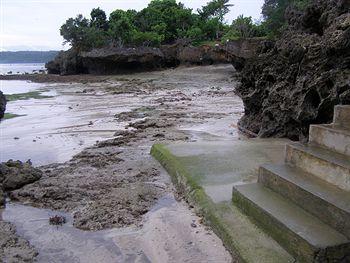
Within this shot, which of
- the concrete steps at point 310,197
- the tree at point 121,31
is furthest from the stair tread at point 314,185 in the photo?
the tree at point 121,31

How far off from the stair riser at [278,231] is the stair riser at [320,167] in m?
0.67

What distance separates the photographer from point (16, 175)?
624 cm

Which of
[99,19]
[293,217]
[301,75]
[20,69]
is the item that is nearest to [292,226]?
[293,217]

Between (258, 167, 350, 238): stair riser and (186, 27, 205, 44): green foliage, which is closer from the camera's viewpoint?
(258, 167, 350, 238): stair riser

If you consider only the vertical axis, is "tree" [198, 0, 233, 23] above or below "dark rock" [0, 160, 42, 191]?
above

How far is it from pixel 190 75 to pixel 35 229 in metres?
31.2

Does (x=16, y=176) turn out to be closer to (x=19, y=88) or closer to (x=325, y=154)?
(x=325, y=154)

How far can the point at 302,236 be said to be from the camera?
3283 mm

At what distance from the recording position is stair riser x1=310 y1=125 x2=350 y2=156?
4.00 metres

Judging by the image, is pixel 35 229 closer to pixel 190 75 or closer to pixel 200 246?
pixel 200 246

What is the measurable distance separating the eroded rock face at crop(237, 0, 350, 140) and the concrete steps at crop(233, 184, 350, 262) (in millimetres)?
3154

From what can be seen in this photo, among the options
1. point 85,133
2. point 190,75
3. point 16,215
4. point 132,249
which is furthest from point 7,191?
point 190,75

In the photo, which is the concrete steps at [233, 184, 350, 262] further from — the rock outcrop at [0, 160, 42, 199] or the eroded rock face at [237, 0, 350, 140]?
the rock outcrop at [0, 160, 42, 199]

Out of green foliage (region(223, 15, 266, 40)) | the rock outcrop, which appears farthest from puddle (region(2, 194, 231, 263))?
green foliage (region(223, 15, 266, 40))
